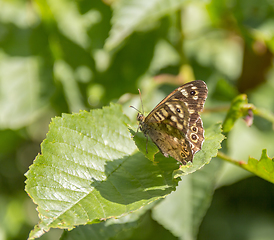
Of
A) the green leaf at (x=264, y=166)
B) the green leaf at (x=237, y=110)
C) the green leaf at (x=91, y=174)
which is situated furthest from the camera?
the green leaf at (x=237, y=110)

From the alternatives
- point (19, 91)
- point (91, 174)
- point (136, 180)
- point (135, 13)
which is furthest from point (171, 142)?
point (19, 91)

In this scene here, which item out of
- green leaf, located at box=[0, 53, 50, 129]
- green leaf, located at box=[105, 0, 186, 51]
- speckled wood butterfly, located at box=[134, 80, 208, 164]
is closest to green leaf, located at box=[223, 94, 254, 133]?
speckled wood butterfly, located at box=[134, 80, 208, 164]

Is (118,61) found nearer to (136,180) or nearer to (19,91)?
(19,91)

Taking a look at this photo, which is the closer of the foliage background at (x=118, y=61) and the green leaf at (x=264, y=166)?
the green leaf at (x=264, y=166)

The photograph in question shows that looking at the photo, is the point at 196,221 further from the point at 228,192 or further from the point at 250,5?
the point at 250,5

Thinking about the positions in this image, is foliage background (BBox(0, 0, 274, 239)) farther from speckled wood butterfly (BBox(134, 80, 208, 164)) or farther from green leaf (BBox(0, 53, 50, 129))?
speckled wood butterfly (BBox(134, 80, 208, 164))

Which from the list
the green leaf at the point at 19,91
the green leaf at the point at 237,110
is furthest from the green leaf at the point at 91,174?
the green leaf at the point at 19,91

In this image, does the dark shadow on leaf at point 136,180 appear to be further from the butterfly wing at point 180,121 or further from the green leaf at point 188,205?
the green leaf at point 188,205
